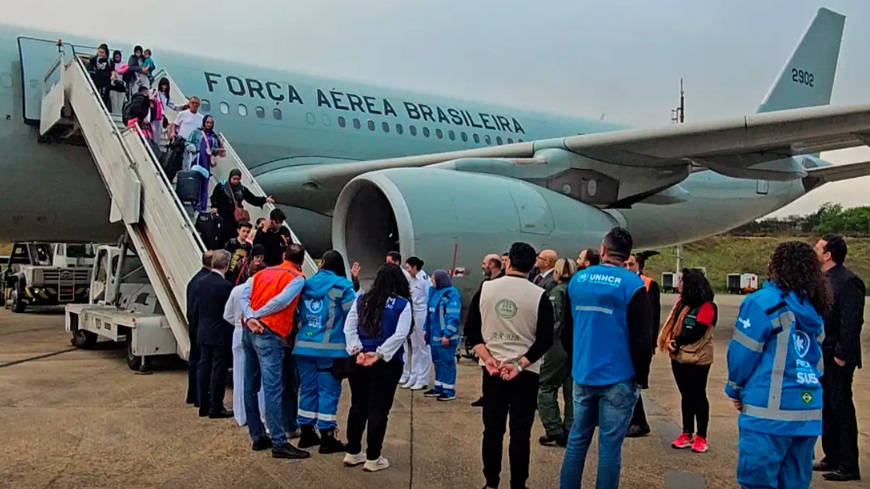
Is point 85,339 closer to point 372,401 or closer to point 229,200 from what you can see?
point 229,200

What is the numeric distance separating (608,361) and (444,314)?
144 inches

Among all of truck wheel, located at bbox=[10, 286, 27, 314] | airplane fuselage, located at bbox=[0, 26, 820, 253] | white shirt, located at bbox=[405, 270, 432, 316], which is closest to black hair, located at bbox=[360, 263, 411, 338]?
white shirt, located at bbox=[405, 270, 432, 316]

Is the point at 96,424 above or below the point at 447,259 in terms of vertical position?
below

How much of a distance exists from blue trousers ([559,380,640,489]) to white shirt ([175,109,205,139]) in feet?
20.6

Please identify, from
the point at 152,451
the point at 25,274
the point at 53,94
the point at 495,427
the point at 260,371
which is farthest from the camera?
the point at 25,274

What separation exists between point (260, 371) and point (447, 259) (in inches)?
129

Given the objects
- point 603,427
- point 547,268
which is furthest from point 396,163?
point 603,427

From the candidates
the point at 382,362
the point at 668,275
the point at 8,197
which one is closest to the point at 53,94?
the point at 8,197

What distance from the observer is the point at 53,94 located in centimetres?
928

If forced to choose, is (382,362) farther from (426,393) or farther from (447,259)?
(447,259)

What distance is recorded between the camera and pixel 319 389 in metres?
5.05

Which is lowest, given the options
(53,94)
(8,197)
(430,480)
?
(430,480)

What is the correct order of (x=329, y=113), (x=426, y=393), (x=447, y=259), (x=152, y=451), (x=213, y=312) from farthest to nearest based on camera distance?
(x=329, y=113) < (x=447, y=259) < (x=426, y=393) < (x=213, y=312) < (x=152, y=451)

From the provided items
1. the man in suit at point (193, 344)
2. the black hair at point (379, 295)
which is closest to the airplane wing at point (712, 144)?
the man in suit at point (193, 344)
